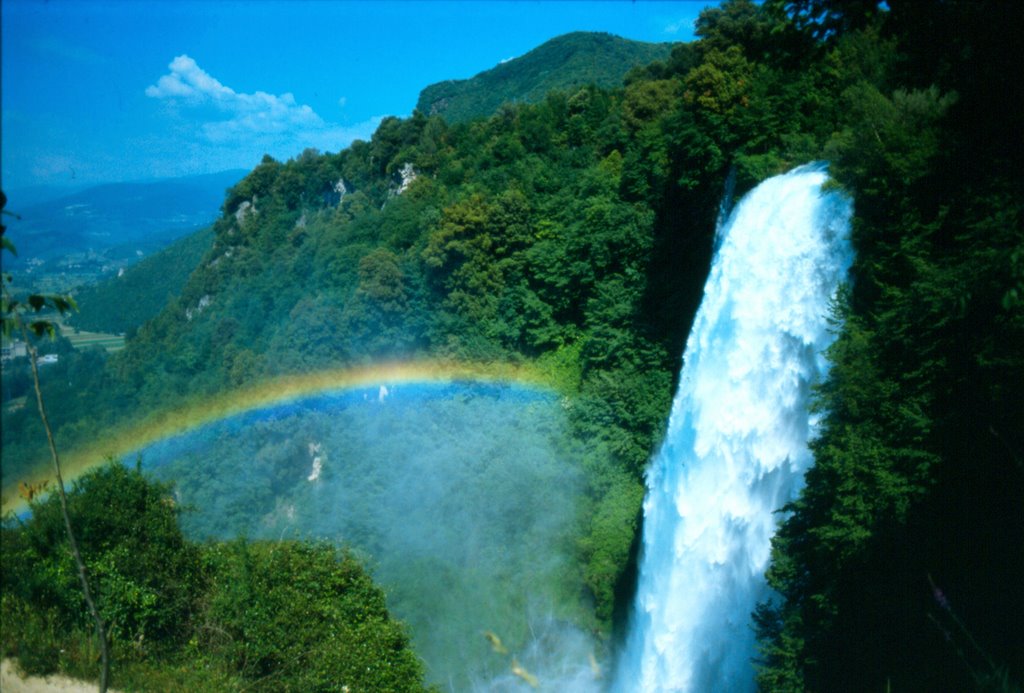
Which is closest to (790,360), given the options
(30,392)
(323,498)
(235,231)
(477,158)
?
(30,392)

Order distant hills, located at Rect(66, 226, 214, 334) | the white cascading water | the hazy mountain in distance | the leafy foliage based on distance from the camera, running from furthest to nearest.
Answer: distant hills, located at Rect(66, 226, 214, 334) → the hazy mountain in distance → the white cascading water → the leafy foliage

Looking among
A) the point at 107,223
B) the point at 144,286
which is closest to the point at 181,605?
the point at 107,223

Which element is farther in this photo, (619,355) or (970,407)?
(619,355)

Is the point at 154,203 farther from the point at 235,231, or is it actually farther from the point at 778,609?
the point at 778,609

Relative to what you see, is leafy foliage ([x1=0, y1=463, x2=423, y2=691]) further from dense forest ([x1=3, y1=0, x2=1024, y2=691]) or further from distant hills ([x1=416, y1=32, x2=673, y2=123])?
distant hills ([x1=416, y1=32, x2=673, y2=123])

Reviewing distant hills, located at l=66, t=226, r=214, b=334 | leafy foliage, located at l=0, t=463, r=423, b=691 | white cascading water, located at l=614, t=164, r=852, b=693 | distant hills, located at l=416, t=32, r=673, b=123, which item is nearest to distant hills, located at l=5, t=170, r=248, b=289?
distant hills, located at l=66, t=226, r=214, b=334

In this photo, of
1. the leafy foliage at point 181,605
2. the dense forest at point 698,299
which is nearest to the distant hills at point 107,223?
the dense forest at point 698,299

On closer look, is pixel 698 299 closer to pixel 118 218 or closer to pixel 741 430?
pixel 741 430
